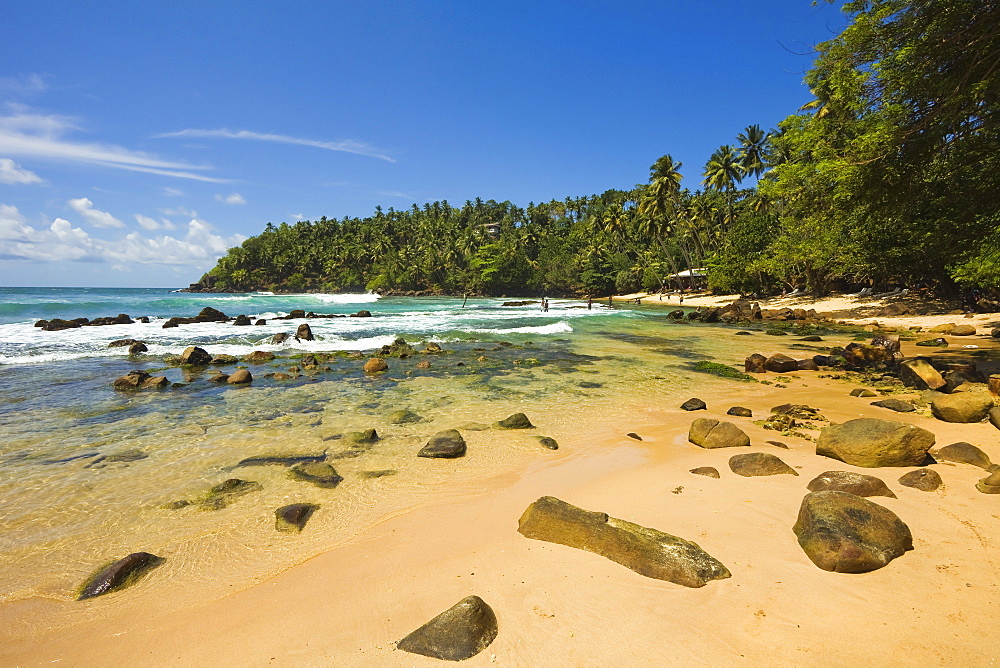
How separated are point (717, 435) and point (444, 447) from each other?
4.32 m

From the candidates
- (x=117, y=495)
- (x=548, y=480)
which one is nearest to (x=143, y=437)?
(x=117, y=495)

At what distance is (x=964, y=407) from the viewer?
6.84 meters

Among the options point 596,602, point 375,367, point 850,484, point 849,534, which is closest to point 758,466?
point 850,484

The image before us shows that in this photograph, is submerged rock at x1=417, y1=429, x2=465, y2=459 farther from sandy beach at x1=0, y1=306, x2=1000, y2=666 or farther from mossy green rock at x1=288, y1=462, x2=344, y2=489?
sandy beach at x1=0, y1=306, x2=1000, y2=666

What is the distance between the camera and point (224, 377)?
1245 cm

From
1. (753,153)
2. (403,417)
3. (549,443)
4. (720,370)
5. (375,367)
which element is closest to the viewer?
(549,443)

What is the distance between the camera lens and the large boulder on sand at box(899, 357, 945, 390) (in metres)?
9.08

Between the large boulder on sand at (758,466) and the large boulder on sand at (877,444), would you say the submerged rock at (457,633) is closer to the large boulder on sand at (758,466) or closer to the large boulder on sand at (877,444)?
the large boulder on sand at (758,466)

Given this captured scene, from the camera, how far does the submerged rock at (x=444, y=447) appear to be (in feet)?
21.8

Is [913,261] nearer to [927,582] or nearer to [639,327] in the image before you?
[639,327]

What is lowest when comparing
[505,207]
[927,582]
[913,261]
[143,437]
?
[143,437]

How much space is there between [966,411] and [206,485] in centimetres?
1157

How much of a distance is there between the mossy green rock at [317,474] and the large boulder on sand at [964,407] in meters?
9.68

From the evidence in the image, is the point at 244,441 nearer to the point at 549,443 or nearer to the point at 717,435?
the point at 549,443
